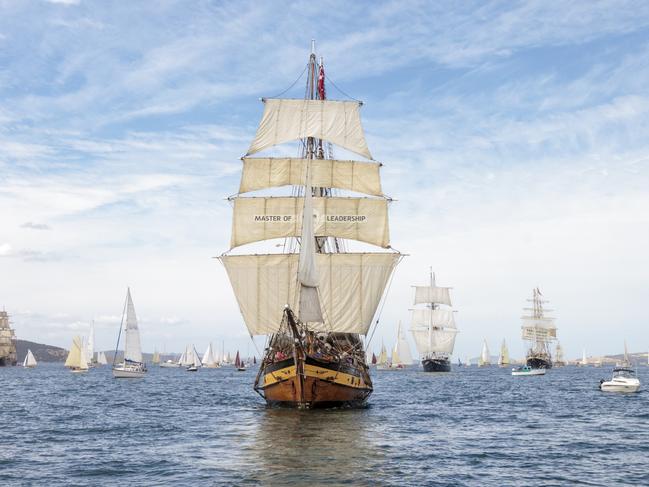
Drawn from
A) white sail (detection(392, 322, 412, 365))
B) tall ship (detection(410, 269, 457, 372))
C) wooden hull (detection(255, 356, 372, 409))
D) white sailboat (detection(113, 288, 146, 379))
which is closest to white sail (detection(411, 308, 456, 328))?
tall ship (detection(410, 269, 457, 372))

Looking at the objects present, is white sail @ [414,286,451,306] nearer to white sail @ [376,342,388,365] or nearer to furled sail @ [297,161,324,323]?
white sail @ [376,342,388,365]

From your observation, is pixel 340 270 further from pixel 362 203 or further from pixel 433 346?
pixel 433 346

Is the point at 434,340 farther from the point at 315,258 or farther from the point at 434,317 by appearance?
the point at 315,258

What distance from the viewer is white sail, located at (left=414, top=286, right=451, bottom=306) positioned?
14575cm

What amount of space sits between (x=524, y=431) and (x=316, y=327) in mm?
20028

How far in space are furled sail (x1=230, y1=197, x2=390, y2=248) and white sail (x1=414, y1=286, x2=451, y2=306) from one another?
89.7 meters

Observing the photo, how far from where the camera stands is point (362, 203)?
191 feet

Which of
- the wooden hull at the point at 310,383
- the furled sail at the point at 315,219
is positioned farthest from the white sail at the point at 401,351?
the wooden hull at the point at 310,383

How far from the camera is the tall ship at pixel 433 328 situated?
468 feet

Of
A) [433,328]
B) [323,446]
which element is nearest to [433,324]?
[433,328]

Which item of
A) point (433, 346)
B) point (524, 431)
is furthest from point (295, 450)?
point (433, 346)

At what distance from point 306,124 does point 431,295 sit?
3652 inches

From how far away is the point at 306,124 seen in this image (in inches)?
2330

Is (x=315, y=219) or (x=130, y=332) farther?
(x=130, y=332)
